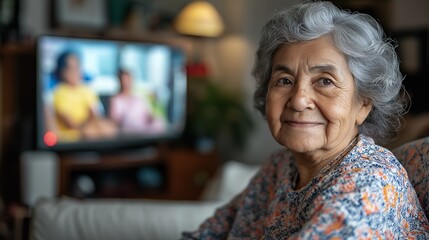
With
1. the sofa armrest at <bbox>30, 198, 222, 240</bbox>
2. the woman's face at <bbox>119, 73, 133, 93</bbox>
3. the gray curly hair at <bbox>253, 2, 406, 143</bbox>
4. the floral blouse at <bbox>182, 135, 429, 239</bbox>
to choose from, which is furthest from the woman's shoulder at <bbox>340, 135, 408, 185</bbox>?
the woman's face at <bbox>119, 73, 133, 93</bbox>

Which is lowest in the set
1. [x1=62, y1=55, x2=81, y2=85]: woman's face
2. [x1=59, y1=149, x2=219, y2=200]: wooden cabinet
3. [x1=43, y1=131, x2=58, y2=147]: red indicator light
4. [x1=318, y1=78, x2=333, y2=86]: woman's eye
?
[x1=59, y1=149, x2=219, y2=200]: wooden cabinet

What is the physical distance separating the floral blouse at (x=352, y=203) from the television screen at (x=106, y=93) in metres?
2.81

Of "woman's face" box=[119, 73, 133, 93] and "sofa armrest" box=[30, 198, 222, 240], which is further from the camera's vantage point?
"woman's face" box=[119, 73, 133, 93]

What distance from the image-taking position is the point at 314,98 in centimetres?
126

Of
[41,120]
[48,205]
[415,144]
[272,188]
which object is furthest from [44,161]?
[415,144]

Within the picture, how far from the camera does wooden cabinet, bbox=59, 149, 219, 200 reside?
4488 mm

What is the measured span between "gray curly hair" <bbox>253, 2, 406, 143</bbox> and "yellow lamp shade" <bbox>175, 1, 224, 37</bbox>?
3.42 m

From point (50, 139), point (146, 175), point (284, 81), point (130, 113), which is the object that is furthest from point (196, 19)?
point (284, 81)

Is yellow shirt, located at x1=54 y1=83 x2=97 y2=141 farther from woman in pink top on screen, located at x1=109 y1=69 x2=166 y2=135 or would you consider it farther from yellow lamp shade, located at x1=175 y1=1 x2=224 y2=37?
yellow lamp shade, located at x1=175 y1=1 x2=224 y2=37

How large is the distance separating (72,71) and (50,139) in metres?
0.49

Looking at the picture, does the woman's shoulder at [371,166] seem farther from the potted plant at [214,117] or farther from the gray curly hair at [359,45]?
the potted plant at [214,117]

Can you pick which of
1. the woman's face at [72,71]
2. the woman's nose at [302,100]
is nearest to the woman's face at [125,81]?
the woman's face at [72,71]

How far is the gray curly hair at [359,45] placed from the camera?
125cm

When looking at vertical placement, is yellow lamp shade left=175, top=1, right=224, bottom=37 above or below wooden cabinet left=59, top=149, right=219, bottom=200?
above
